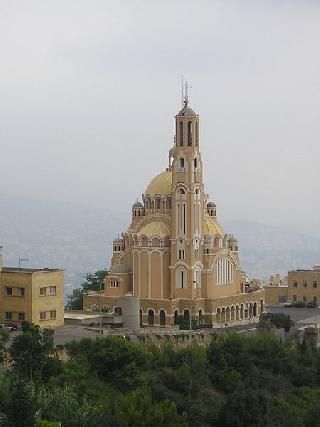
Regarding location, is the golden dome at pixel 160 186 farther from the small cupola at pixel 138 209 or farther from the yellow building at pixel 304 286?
the yellow building at pixel 304 286

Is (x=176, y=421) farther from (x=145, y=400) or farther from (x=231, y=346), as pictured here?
(x=231, y=346)

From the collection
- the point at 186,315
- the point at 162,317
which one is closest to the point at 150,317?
the point at 162,317

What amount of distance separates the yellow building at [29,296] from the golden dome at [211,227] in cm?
1599

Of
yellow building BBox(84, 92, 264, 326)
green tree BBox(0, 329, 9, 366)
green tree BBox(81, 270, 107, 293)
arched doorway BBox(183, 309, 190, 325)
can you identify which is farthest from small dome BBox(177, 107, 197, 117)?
green tree BBox(0, 329, 9, 366)

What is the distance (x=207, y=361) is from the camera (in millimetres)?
59594

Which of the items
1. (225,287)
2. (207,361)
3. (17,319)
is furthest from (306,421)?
(225,287)

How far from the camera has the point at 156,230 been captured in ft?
273

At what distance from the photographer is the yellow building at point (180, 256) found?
8212 cm

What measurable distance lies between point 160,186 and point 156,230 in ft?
12.7

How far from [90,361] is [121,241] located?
29.8 meters

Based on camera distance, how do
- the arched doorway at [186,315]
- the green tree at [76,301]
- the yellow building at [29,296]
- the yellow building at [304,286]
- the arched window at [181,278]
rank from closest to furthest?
the yellow building at [29,296], the arched doorway at [186,315], the arched window at [181,278], the green tree at [76,301], the yellow building at [304,286]

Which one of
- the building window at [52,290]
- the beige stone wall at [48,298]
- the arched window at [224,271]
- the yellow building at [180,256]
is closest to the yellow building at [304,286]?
the yellow building at [180,256]

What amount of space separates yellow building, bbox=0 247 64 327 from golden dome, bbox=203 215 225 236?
15991 mm

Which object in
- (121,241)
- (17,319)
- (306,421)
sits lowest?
(306,421)
